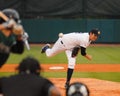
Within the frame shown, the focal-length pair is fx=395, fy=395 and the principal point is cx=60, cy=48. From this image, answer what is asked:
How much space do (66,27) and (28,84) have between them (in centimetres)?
2240

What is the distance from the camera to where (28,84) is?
13.7 ft

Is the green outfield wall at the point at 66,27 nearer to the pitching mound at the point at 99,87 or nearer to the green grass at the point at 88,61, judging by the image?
the green grass at the point at 88,61

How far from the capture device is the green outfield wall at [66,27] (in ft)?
86.8

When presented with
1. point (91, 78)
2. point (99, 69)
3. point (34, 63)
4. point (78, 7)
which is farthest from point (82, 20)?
point (34, 63)

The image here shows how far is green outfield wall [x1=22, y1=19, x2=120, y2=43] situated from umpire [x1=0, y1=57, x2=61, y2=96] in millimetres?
22208

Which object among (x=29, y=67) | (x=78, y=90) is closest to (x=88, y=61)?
(x=78, y=90)

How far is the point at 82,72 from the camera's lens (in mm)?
13914

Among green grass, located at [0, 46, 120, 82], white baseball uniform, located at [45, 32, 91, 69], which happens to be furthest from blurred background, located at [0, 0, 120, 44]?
white baseball uniform, located at [45, 32, 91, 69]

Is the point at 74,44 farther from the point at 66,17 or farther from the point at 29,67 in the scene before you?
the point at 66,17

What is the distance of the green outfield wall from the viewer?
86.8 ft

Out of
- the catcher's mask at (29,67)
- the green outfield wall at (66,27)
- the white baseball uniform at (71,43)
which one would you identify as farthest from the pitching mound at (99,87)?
the green outfield wall at (66,27)

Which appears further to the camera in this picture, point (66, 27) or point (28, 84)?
point (66, 27)

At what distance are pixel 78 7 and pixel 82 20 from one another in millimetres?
1355

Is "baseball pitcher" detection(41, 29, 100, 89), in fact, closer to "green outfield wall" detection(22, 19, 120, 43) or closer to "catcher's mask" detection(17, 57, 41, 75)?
"catcher's mask" detection(17, 57, 41, 75)
